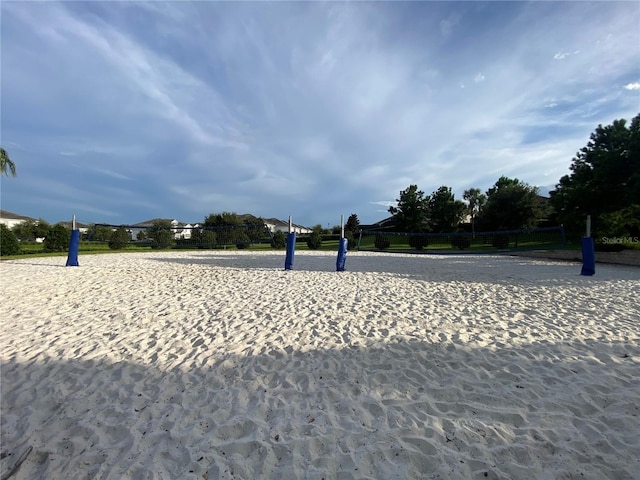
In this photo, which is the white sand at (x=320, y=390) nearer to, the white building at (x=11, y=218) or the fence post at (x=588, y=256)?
the fence post at (x=588, y=256)

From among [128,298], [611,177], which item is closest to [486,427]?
[128,298]

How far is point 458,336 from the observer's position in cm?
404

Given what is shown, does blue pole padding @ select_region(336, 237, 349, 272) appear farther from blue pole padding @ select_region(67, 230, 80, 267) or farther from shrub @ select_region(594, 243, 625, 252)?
shrub @ select_region(594, 243, 625, 252)

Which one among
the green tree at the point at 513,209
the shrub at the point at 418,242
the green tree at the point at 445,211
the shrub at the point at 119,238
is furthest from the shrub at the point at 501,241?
the shrub at the point at 119,238

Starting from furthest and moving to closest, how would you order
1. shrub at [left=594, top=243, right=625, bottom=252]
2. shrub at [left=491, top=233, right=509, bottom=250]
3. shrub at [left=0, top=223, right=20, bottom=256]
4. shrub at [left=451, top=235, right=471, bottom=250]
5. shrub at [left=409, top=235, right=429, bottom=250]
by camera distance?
shrub at [left=409, top=235, right=429, bottom=250] < shrub at [left=451, top=235, right=471, bottom=250] < shrub at [left=491, top=233, right=509, bottom=250] < shrub at [left=0, top=223, right=20, bottom=256] < shrub at [left=594, top=243, right=625, bottom=252]

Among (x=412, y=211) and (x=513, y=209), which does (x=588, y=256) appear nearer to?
(x=513, y=209)

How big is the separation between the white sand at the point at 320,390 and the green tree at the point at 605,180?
11.8m

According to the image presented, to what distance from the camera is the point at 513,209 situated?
29.4 meters

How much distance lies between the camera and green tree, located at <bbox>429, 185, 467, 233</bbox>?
3719 cm

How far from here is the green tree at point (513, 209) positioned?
2869 cm

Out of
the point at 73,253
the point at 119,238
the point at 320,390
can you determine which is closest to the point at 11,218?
the point at 119,238

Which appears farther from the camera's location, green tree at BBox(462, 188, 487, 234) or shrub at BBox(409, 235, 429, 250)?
green tree at BBox(462, 188, 487, 234)

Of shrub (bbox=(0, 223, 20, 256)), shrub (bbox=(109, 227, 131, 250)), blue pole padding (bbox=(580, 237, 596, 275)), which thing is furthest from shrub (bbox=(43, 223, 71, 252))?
blue pole padding (bbox=(580, 237, 596, 275))

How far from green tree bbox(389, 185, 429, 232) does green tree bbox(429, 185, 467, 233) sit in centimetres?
112
